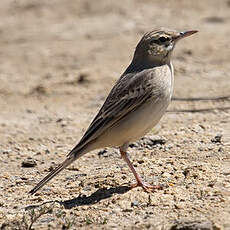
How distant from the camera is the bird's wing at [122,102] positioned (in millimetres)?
7207

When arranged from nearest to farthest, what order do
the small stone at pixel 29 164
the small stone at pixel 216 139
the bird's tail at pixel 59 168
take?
the bird's tail at pixel 59 168 < the small stone at pixel 216 139 < the small stone at pixel 29 164

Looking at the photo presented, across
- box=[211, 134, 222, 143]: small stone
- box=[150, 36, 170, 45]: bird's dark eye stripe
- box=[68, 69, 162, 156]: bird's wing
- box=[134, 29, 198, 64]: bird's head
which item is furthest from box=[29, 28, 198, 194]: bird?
box=[211, 134, 222, 143]: small stone

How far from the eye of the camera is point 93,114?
11023 mm

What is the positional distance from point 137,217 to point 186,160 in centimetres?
166

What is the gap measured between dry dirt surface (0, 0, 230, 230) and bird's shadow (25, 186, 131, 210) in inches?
0.5

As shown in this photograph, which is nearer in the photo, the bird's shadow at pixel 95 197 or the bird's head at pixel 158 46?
the bird's shadow at pixel 95 197

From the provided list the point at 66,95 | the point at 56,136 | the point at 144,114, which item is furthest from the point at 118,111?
the point at 66,95

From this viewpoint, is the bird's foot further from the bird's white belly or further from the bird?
the bird's white belly

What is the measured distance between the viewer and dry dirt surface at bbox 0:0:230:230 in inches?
268

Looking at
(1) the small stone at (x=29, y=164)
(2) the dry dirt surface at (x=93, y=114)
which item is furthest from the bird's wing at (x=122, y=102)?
(1) the small stone at (x=29, y=164)

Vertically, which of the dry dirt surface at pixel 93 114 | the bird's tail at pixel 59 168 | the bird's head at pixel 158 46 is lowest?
the dry dirt surface at pixel 93 114

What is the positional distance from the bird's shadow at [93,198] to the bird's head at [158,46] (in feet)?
5.04

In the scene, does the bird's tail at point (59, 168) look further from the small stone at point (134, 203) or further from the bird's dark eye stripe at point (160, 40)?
the bird's dark eye stripe at point (160, 40)

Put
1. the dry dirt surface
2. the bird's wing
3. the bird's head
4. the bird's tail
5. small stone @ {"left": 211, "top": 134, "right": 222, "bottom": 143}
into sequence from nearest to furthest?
the dry dirt surface, the bird's tail, the bird's wing, the bird's head, small stone @ {"left": 211, "top": 134, "right": 222, "bottom": 143}
